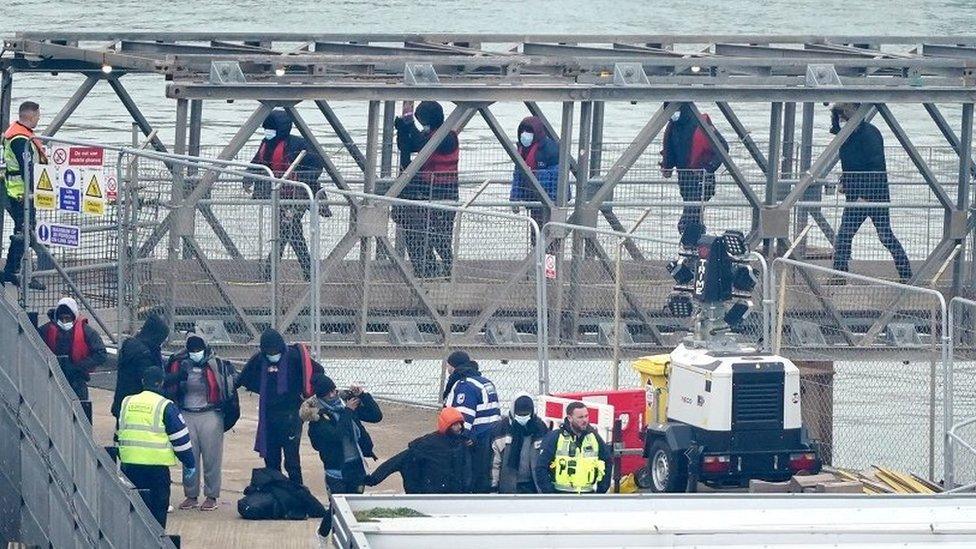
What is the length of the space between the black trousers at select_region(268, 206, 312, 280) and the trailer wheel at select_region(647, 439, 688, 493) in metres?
4.03

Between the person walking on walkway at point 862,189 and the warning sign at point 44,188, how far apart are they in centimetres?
699

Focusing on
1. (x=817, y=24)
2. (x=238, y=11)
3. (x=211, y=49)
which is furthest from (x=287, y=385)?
(x=817, y=24)

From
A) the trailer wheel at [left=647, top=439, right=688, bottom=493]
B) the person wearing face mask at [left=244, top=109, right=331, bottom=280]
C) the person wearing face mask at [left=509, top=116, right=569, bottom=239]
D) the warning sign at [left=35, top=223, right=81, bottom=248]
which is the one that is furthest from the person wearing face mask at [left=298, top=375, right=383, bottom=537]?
the person wearing face mask at [left=509, top=116, right=569, bottom=239]

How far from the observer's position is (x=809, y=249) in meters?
22.6

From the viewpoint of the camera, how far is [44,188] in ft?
66.2

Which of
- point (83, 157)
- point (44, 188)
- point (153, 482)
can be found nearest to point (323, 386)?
point (153, 482)

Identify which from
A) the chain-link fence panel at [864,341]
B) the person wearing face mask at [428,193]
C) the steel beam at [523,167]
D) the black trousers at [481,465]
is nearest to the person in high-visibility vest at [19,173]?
the person wearing face mask at [428,193]

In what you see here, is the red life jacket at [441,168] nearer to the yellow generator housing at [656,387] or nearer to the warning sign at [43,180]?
the warning sign at [43,180]

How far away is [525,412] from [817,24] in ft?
173

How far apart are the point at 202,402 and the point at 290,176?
167 inches

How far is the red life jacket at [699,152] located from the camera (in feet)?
74.8

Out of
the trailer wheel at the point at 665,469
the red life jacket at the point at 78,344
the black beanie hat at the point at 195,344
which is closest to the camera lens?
the black beanie hat at the point at 195,344

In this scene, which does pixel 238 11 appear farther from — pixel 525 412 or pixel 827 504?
pixel 827 504

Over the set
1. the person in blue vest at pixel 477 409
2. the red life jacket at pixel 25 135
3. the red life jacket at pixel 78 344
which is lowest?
the person in blue vest at pixel 477 409
